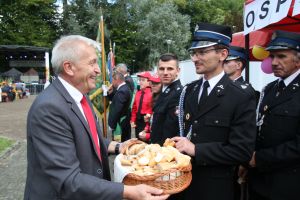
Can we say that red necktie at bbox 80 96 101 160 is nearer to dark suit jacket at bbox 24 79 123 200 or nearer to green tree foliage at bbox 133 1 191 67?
dark suit jacket at bbox 24 79 123 200

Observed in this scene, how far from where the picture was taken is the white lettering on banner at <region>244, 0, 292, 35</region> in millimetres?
3703

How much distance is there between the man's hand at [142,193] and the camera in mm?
2262

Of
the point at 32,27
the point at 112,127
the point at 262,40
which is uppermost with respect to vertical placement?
the point at 32,27

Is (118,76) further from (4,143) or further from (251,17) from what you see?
(251,17)

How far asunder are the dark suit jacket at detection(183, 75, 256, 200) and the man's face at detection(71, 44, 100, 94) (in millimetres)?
982

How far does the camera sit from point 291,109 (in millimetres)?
3125

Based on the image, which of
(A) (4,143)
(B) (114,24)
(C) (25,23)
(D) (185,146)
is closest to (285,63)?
(D) (185,146)

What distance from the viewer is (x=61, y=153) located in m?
2.24

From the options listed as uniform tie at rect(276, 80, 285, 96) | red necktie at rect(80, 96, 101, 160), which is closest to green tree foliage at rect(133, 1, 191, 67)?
uniform tie at rect(276, 80, 285, 96)

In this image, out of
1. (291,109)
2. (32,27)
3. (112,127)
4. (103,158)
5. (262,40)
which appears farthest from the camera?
(32,27)

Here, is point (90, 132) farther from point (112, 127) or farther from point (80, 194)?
point (112, 127)

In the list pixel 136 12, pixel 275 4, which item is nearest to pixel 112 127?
pixel 275 4

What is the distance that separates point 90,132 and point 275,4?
8.07 ft

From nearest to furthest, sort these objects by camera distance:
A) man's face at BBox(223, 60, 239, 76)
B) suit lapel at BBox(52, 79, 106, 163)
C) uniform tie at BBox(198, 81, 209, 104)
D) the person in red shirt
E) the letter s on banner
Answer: suit lapel at BBox(52, 79, 106, 163) < uniform tie at BBox(198, 81, 209, 104) < the letter s on banner < man's face at BBox(223, 60, 239, 76) < the person in red shirt
